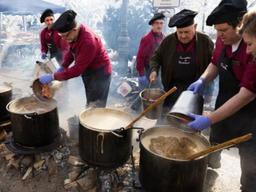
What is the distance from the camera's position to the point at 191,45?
360 cm

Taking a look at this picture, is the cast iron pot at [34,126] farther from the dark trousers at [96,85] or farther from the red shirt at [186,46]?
the red shirt at [186,46]

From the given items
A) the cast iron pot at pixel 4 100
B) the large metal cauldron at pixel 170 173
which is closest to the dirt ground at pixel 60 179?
the cast iron pot at pixel 4 100

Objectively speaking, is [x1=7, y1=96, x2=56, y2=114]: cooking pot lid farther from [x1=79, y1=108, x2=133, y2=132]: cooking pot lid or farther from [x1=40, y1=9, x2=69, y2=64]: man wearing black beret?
[x1=40, y1=9, x2=69, y2=64]: man wearing black beret

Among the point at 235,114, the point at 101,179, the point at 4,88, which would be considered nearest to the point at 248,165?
the point at 235,114

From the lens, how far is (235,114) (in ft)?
9.71

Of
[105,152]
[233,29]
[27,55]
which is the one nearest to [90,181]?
[105,152]

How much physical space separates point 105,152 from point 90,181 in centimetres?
67

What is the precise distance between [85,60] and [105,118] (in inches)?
38.5

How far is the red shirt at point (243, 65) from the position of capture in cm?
231

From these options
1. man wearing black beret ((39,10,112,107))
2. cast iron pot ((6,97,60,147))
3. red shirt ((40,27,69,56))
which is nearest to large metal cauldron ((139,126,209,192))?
cast iron pot ((6,97,60,147))

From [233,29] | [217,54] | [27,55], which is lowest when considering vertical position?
[27,55]

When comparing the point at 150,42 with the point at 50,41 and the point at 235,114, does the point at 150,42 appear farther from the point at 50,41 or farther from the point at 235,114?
the point at 235,114

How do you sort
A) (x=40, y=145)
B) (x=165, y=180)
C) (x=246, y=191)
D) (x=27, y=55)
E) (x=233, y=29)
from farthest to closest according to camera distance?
(x=27, y=55) → (x=40, y=145) → (x=246, y=191) → (x=233, y=29) → (x=165, y=180)

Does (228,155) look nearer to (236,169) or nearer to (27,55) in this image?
(236,169)
